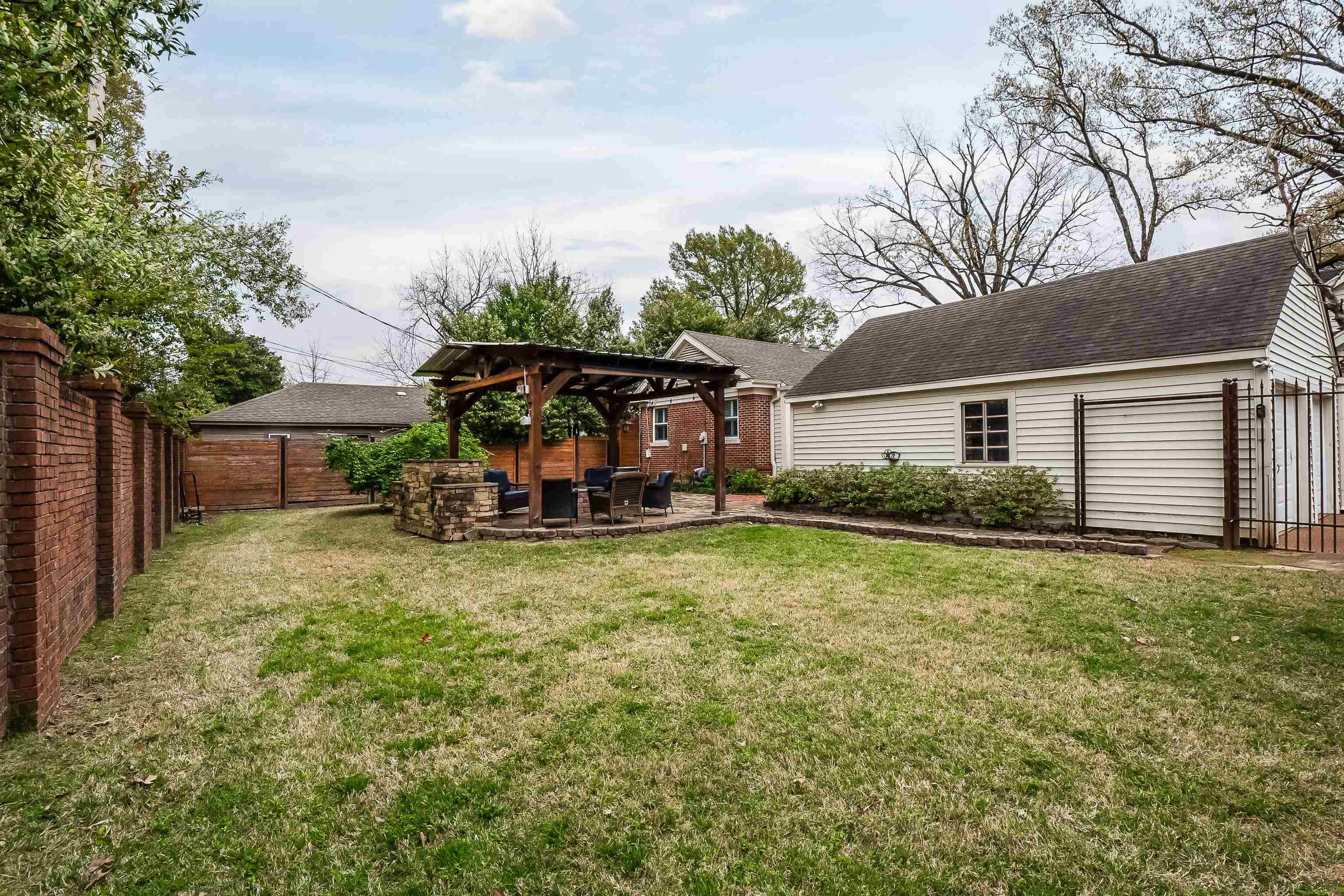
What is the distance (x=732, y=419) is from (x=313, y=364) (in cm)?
3010

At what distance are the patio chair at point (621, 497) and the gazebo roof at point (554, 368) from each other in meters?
1.75

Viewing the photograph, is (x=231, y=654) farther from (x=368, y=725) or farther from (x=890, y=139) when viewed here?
(x=890, y=139)

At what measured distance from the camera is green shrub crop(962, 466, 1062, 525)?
10141 mm

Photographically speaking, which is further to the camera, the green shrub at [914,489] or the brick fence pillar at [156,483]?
the green shrub at [914,489]

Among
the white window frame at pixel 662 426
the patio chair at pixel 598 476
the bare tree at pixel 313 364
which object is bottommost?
the patio chair at pixel 598 476

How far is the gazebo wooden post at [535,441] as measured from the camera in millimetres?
10203

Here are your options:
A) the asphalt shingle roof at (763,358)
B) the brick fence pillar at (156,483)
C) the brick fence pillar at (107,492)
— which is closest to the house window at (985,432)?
the asphalt shingle roof at (763,358)

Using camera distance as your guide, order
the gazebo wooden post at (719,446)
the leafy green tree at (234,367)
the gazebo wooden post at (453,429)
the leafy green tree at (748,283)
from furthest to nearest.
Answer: the leafy green tree at (748,283)
the gazebo wooden post at (453,429)
the gazebo wooden post at (719,446)
the leafy green tree at (234,367)

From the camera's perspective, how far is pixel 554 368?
1058 cm

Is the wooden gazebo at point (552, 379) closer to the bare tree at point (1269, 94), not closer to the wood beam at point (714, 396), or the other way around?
the wood beam at point (714, 396)

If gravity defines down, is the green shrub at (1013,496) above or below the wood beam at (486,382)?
below

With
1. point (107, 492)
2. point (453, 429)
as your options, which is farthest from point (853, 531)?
point (107, 492)

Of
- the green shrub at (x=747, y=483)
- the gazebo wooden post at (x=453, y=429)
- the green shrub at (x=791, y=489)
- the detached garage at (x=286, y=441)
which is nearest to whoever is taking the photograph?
the gazebo wooden post at (x=453, y=429)

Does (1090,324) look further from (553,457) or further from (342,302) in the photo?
(342,302)
